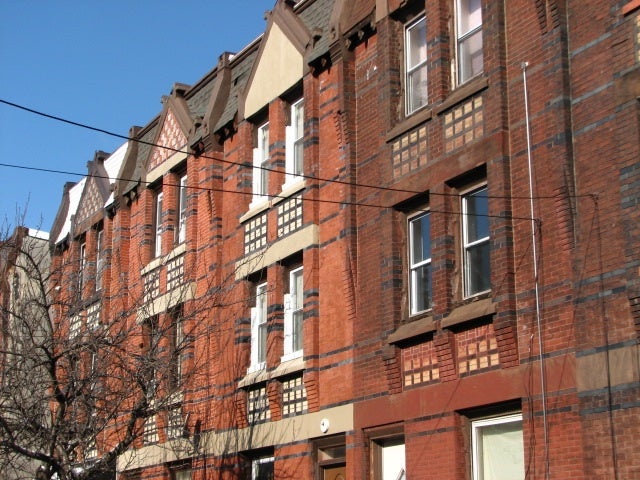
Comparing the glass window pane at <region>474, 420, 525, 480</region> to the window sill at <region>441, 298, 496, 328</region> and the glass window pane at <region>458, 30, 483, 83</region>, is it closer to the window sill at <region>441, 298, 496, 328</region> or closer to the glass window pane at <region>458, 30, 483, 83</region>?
the window sill at <region>441, 298, 496, 328</region>

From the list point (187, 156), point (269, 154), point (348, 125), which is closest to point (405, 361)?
point (348, 125)

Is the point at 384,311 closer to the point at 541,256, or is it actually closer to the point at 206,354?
the point at 541,256

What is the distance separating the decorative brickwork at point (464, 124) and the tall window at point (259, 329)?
6307mm

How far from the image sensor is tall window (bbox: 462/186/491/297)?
55.0ft

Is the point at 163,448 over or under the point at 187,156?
under

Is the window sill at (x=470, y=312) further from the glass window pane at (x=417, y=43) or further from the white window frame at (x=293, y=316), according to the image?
the white window frame at (x=293, y=316)

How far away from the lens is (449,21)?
60.3 feet

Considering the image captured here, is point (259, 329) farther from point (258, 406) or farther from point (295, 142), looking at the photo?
point (295, 142)

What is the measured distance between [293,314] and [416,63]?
5.41 meters

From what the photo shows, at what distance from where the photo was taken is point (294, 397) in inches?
819

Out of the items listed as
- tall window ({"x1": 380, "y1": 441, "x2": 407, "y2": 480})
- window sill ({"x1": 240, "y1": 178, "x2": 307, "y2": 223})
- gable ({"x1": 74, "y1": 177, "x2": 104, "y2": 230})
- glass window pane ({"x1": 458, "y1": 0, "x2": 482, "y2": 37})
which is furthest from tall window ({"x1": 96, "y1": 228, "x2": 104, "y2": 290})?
glass window pane ({"x1": 458, "y1": 0, "x2": 482, "y2": 37})

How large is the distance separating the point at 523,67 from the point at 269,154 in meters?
8.22

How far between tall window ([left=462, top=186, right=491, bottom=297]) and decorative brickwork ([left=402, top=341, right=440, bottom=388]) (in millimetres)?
1087

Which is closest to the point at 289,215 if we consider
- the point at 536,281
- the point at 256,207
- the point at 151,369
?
the point at 256,207
